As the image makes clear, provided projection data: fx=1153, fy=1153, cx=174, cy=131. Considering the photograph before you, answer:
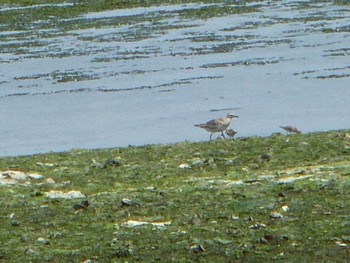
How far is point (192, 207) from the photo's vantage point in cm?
1130

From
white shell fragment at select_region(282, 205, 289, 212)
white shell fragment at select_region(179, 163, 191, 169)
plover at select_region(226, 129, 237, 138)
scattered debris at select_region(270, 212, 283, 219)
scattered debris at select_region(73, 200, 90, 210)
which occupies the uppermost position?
scattered debris at select_region(270, 212, 283, 219)

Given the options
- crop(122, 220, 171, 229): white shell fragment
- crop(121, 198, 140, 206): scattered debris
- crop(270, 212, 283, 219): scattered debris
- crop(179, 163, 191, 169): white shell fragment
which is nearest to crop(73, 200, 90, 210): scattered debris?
crop(121, 198, 140, 206): scattered debris

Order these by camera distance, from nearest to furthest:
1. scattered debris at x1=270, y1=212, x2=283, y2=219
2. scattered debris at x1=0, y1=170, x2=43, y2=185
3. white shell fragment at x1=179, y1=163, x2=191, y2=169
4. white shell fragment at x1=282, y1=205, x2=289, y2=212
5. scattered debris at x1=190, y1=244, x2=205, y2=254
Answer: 1. scattered debris at x1=190, y1=244, x2=205, y2=254
2. scattered debris at x1=270, y1=212, x2=283, y2=219
3. white shell fragment at x1=282, y1=205, x2=289, y2=212
4. scattered debris at x1=0, y1=170, x2=43, y2=185
5. white shell fragment at x1=179, y1=163, x2=191, y2=169

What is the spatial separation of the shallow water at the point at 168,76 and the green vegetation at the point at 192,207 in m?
5.22

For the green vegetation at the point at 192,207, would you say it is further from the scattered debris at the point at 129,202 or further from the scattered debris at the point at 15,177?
the scattered debris at the point at 15,177

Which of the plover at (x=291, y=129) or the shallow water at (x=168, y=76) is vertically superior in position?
the plover at (x=291, y=129)

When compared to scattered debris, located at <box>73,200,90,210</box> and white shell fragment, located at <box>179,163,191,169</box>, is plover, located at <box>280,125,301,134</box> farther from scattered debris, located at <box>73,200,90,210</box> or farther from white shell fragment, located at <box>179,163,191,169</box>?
scattered debris, located at <box>73,200,90,210</box>

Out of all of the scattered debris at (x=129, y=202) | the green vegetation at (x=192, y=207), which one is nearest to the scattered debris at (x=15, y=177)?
the green vegetation at (x=192, y=207)

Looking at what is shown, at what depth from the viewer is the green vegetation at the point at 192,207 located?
A: 9680 mm

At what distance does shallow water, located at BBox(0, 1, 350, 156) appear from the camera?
22.0 meters

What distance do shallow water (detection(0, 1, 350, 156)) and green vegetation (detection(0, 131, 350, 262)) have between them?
5.22 meters

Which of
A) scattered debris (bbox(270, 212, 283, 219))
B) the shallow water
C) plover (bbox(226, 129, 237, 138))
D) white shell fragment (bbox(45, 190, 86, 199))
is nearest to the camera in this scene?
scattered debris (bbox(270, 212, 283, 219))

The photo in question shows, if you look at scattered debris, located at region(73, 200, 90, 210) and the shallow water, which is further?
the shallow water

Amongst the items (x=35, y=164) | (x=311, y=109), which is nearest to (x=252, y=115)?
(x=311, y=109)
